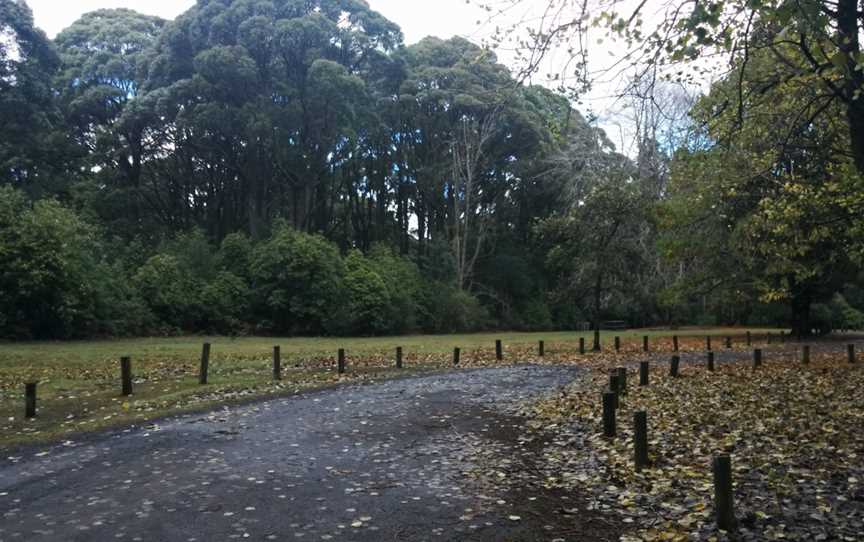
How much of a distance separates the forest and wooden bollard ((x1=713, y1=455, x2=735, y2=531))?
1241 cm

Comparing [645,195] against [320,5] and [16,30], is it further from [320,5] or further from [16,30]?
[16,30]

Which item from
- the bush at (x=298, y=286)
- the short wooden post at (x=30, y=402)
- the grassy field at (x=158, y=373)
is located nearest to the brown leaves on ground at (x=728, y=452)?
the grassy field at (x=158, y=373)

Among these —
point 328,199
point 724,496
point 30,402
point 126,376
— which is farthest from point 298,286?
point 724,496

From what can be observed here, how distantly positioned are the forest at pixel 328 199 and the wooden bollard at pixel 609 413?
361 inches

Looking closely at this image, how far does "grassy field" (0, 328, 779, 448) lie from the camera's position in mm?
12617

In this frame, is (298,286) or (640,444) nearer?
(640,444)

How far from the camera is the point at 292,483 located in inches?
314

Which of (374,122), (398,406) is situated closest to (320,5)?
(374,122)

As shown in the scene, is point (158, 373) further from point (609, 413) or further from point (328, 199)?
point (328, 199)

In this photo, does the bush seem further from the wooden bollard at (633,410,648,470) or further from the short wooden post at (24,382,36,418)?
the wooden bollard at (633,410,648,470)

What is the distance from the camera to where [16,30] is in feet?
133

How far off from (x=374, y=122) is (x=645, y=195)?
25766 millimetres

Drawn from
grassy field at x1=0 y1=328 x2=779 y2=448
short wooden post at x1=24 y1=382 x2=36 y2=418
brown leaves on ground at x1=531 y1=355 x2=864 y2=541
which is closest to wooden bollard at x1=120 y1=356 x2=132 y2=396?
A: grassy field at x1=0 y1=328 x2=779 y2=448

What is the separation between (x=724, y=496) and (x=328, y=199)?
186ft
